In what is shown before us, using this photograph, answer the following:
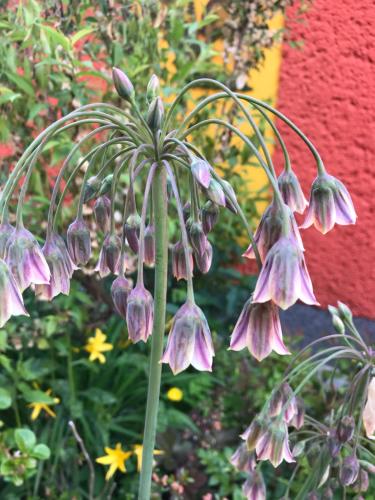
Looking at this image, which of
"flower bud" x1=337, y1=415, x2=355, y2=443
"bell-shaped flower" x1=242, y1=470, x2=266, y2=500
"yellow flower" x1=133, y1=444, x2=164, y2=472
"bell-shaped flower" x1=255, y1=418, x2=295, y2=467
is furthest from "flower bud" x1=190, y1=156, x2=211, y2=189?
"yellow flower" x1=133, y1=444, x2=164, y2=472

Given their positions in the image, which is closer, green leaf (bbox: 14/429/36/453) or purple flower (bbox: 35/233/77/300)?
purple flower (bbox: 35/233/77/300)

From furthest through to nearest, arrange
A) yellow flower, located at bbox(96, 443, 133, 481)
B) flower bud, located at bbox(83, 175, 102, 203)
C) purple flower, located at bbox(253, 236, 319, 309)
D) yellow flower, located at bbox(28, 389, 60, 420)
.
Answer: yellow flower, located at bbox(28, 389, 60, 420), yellow flower, located at bbox(96, 443, 133, 481), flower bud, located at bbox(83, 175, 102, 203), purple flower, located at bbox(253, 236, 319, 309)

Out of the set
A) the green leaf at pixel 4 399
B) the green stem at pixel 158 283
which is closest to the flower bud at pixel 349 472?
the green stem at pixel 158 283

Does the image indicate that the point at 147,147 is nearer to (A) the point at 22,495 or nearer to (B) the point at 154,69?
(B) the point at 154,69

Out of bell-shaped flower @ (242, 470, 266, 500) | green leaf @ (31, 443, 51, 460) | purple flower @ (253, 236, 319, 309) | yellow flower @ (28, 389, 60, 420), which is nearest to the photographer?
purple flower @ (253, 236, 319, 309)

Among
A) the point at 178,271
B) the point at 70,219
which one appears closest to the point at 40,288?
the point at 178,271

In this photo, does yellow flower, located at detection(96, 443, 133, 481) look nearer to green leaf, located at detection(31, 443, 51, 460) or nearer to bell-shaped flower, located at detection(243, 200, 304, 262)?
green leaf, located at detection(31, 443, 51, 460)
